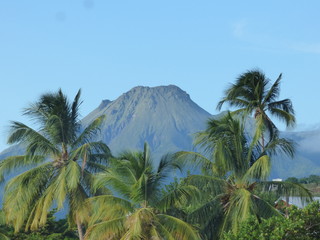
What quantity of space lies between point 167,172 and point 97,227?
12.2 feet

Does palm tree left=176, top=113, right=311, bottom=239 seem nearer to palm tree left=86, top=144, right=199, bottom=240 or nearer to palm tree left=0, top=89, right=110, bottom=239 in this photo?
Result: palm tree left=86, top=144, right=199, bottom=240

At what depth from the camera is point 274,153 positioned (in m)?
29.3

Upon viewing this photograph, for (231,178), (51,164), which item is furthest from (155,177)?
(51,164)

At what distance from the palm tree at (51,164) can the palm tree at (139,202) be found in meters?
4.02

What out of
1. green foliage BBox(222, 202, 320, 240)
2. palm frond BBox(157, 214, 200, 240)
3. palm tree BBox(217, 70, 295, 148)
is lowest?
palm frond BBox(157, 214, 200, 240)

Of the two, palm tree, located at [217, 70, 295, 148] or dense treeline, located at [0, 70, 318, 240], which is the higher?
palm tree, located at [217, 70, 295, 148]

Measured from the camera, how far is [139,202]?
84.6ft

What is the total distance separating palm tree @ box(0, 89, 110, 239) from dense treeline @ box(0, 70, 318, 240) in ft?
0.16

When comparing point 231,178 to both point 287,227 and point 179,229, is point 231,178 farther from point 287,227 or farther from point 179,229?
point 287,227

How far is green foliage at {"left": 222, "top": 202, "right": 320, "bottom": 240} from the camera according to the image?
21.6 meters

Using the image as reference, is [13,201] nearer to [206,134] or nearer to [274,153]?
[206,134]

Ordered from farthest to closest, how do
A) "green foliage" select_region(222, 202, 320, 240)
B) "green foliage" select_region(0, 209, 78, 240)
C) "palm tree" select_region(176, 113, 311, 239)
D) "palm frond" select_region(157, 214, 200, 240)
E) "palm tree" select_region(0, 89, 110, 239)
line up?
"green foliage" select_region(0, 209, 78, 240) → "palm tree" select_region(0, 89, 110, 239) → "palm tree" select_region(176, 113, 311, 239) → "palm frond" select_region(157, 214, 200, 240) → "green foliage" select_region(222, 202, 320, 240)

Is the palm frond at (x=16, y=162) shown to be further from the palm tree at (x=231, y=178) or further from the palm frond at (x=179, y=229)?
the palm frond at (x=179, y=229)

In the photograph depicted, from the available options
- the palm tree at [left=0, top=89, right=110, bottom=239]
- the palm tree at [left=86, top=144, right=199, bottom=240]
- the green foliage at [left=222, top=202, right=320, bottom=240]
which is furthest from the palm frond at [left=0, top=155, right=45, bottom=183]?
the green foliage at [left=222, top=202, right=320, bottom=240]
